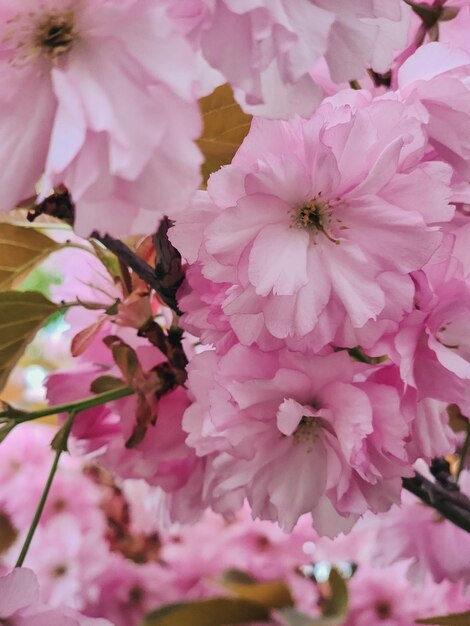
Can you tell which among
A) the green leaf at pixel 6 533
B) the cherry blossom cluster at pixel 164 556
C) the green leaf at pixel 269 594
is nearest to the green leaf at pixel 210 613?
the green leaf at pixel 269 594

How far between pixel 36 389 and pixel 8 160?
1.14m

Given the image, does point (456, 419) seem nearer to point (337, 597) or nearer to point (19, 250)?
point (337, 597)

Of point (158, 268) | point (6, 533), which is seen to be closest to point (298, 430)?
point (158, 268)

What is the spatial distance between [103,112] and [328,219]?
0.15 meters

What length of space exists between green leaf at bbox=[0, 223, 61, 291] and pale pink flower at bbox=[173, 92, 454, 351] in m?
0.22

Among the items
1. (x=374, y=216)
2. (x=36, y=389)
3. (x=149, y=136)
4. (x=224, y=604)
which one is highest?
(x=149, y=136)

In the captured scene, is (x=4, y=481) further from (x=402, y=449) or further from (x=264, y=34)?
(x=264, y=34)

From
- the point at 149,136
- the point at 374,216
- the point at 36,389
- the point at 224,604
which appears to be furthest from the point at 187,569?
the point at 149,136

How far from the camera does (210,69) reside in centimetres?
29

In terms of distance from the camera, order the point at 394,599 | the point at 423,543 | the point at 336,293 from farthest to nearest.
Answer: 1. the point at 394,599
2. the point at 423,543
3. the point at 336,293

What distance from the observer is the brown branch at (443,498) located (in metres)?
0.58

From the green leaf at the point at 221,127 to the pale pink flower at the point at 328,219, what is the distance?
77mm

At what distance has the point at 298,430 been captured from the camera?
46 cm

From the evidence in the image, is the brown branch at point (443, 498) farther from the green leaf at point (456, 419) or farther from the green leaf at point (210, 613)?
the green leaf at point (210, 613)
